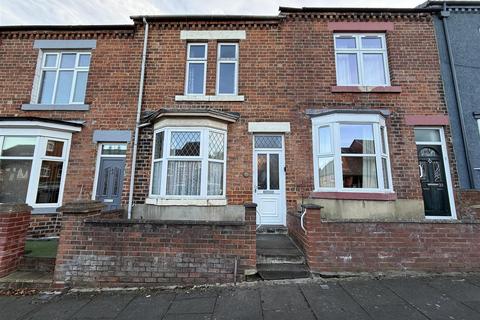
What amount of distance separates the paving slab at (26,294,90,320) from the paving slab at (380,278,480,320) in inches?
190

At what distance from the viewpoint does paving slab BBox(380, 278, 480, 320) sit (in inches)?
124

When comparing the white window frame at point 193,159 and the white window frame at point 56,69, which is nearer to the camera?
the white window frame at point 193,159

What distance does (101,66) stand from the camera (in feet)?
26.1

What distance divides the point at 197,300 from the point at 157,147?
4.73 metres

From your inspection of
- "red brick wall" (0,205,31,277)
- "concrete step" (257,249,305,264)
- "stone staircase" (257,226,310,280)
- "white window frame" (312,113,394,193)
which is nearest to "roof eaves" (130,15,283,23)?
"white window frame" (312,113,394,193)

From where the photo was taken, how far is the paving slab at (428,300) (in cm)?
316

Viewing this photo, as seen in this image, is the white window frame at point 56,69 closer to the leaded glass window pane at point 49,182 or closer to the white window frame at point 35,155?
the white window frame at point 35,155

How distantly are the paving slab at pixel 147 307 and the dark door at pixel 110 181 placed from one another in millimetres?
4243

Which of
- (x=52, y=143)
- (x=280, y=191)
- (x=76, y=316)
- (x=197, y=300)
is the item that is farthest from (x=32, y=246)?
(x=280, y=191)

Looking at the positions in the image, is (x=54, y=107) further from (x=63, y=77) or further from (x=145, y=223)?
(x=145, y=223)

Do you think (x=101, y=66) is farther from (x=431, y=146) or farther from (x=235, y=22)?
(x=431, y=146)

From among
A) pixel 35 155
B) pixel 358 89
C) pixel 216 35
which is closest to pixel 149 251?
pixel 35 155

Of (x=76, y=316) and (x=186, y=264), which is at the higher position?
(x=186, y=264)

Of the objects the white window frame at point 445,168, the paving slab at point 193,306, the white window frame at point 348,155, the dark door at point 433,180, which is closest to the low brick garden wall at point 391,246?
the paving slab at point 193,306
